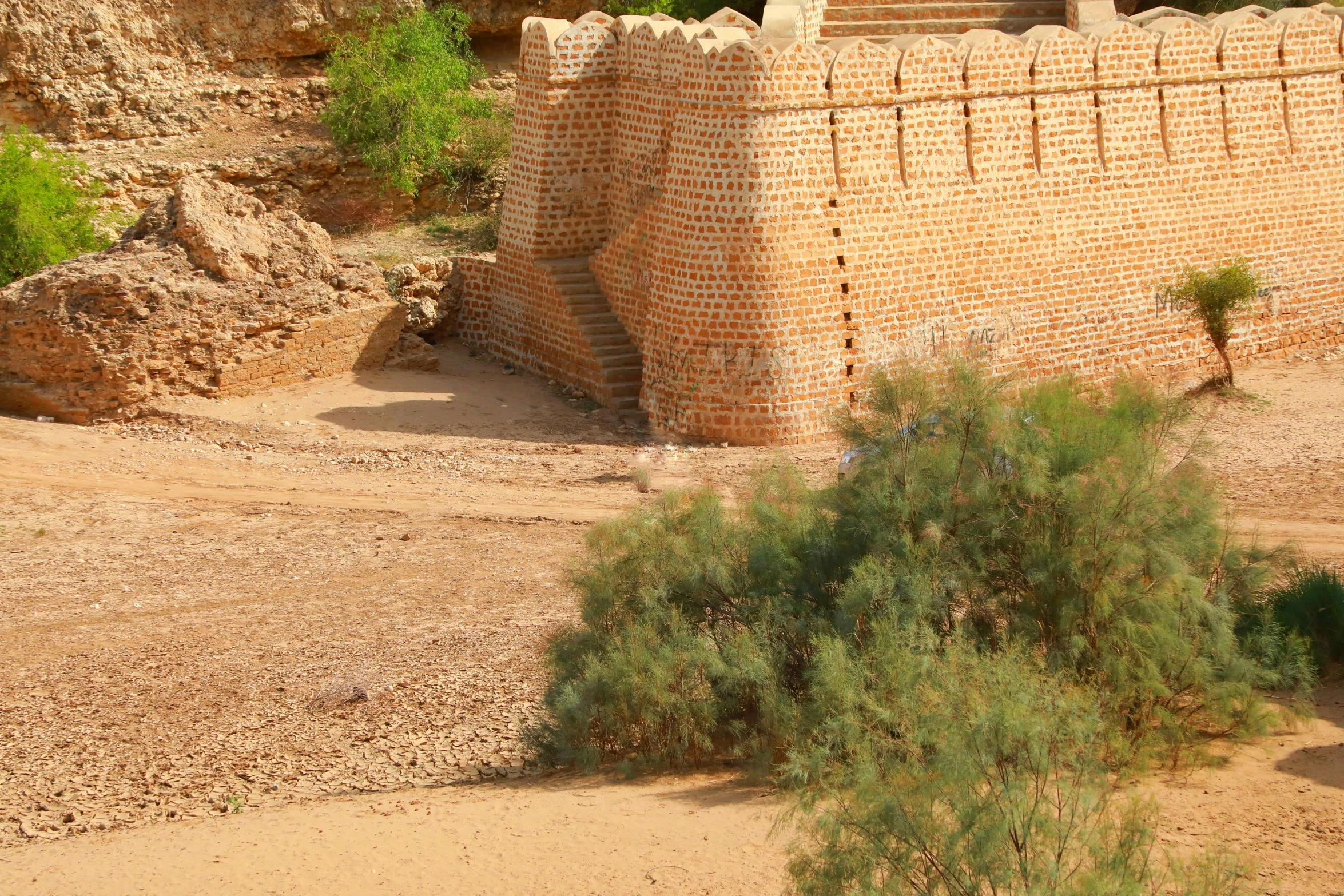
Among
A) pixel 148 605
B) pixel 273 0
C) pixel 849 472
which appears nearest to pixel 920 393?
pixel 849 472

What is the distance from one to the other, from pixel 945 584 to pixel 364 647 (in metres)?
4.03

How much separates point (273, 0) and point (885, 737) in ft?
60.5

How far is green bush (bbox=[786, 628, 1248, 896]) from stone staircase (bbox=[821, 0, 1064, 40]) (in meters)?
11.2

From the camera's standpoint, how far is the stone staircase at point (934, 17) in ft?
55.3

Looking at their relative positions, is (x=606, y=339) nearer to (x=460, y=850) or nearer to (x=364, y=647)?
(x=364, y=647)

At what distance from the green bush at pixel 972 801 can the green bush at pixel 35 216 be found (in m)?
12.0

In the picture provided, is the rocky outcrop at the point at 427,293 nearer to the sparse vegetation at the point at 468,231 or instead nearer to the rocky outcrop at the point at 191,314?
the rocky outcrop at the point at 191,314

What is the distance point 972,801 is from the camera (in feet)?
17.8

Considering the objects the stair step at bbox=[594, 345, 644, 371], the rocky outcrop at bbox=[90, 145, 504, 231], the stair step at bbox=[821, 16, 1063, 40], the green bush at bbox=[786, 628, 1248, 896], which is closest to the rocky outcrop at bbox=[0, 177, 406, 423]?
the stair step at bbox=[594, 345, 644, 371]

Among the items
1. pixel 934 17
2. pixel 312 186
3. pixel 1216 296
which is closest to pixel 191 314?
pixel 312 186

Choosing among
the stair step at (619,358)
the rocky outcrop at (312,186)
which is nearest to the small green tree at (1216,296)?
the stair step at (619,358)

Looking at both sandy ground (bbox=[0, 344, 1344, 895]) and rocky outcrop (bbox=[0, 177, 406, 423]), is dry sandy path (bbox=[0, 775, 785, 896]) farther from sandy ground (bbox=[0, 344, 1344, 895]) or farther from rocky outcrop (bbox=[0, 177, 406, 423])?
rocky outcrop (bbox=[0, 177, 406, 423])

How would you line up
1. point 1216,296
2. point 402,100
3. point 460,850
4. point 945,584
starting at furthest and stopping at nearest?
point 402,100 < point 1216,296 < point 945,584 < point 460,850

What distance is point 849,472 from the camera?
884 centimetres
